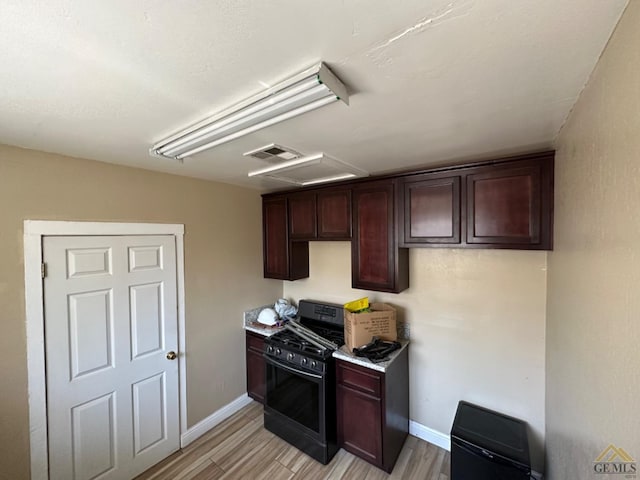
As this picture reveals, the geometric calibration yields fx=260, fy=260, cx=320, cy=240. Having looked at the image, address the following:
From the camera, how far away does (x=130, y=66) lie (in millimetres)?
816

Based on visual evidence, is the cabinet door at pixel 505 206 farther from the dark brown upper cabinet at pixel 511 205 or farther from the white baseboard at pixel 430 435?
the white baseboard at pixel 430 435

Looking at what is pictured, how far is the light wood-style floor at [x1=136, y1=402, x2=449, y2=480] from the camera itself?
79.5 inches

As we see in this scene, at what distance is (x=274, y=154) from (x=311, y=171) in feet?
1.52

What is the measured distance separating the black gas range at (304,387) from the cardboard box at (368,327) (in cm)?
19

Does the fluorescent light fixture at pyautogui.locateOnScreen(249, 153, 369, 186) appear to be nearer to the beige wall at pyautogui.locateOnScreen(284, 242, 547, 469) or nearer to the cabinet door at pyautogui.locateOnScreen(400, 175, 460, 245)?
the cabinet door at pyautogui.locateOnScreen(400, 175, 460, 245)

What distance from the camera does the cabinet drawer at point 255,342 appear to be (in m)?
2.74

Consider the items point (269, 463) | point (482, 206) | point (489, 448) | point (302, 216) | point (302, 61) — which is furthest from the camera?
point (302, 216)

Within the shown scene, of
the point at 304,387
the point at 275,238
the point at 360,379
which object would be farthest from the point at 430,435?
the point at 275,238

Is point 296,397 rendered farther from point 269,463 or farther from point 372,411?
point 372,411

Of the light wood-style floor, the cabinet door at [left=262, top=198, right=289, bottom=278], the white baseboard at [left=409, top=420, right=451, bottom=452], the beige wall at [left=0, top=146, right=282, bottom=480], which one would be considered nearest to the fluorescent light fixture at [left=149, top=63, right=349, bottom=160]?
the beige wall at [left=0, top=146, right=282, bottom=480]

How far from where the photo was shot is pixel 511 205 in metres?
1.73

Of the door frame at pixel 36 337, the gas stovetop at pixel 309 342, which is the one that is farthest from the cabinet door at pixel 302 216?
the door frame at pixel 36 337

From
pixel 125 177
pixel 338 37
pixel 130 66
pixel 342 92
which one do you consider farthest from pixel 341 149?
pixel 125 177

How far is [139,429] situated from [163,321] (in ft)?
2.69
